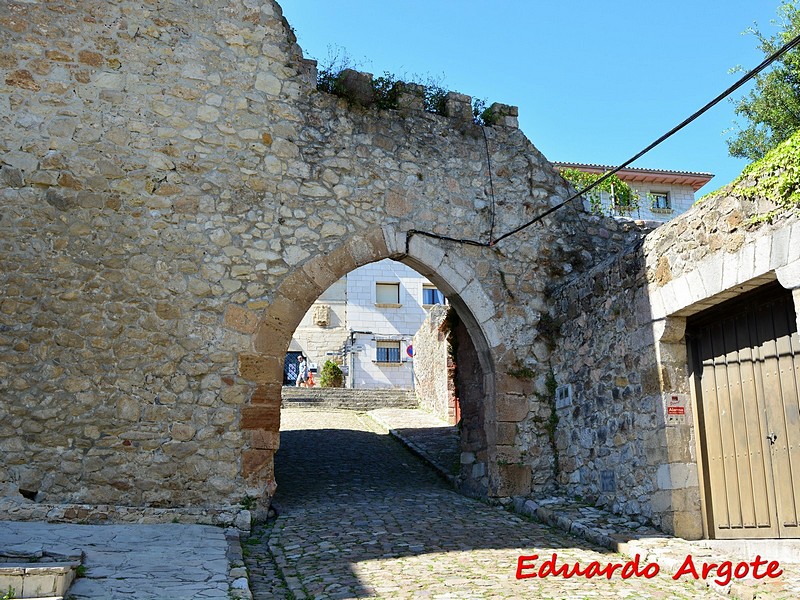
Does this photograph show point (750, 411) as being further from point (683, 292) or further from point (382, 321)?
point (382, 321)

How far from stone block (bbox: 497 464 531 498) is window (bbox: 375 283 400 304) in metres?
19.5

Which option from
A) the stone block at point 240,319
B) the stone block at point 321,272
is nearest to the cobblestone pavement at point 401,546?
the stone block at point 240,319

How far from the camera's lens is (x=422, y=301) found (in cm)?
2700

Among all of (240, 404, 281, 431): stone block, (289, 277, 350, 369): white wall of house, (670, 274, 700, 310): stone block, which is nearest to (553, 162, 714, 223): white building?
(289, 277, 350, 369): white wall of house

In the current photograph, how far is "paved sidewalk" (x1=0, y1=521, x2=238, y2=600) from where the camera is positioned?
3916 millimetres

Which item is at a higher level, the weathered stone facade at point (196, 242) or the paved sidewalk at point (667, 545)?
the weathered stone facade at point (196, 242)

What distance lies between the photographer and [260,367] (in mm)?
6715

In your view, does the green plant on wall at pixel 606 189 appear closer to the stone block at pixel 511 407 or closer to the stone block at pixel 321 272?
the stone block at pixel 511 407

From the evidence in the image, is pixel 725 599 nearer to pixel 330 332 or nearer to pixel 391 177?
pixel 391 177

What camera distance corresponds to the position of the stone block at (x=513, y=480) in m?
7.34

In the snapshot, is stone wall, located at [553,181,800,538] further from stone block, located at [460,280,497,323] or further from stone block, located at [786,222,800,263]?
stone block, located at [460,280,497,323]

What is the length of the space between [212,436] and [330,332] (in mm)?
19625

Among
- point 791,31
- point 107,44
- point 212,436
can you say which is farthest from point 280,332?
point 791,31

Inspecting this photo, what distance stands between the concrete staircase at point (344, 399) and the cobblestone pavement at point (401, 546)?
23.9 feet
